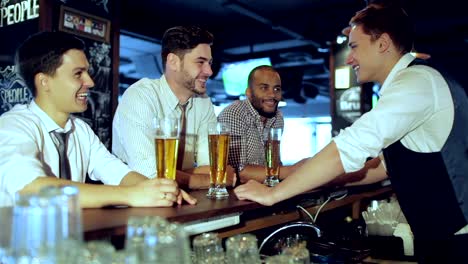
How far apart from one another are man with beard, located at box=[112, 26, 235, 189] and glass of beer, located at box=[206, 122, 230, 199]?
28cm

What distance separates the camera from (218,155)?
167 centimetres

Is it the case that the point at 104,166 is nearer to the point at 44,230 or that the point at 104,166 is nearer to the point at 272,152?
the point at 272,152

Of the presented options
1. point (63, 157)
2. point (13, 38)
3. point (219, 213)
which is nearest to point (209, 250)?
point (219, 213)

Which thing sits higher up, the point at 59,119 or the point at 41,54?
the point at 41,54

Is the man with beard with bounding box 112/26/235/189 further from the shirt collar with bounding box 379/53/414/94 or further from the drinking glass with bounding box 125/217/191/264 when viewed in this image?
the drinking glass with bounding box 125/217/191/264

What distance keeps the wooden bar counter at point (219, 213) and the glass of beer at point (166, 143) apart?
16 centimetres

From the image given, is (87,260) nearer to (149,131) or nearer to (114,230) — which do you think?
(114,230)

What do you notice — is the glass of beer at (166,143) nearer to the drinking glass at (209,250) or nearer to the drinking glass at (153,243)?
the drinking glass at (209,250)

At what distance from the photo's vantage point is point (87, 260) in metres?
0.75

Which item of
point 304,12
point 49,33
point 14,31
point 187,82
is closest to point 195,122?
point 187,82

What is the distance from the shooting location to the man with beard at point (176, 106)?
6.67ft

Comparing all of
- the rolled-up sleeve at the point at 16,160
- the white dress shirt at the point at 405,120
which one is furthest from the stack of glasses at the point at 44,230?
the white dress shirt at the point at 405,120

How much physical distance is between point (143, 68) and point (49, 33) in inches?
294

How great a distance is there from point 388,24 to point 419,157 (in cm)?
58
